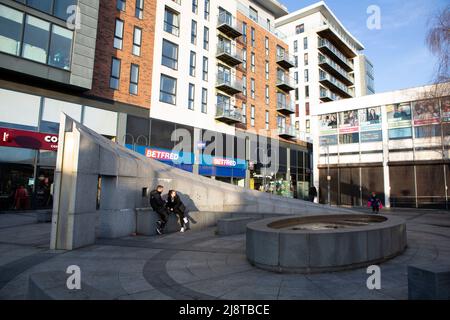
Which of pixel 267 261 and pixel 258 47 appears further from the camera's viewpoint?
pixel 258 47

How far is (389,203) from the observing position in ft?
102

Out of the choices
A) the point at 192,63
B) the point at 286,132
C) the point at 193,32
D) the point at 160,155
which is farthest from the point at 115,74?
the point at 286,132

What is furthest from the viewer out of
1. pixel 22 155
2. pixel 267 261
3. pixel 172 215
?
pixel 22 155

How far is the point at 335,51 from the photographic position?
2163 inches

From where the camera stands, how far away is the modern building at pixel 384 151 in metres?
28.8

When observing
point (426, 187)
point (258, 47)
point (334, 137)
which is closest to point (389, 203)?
point (426, 187)

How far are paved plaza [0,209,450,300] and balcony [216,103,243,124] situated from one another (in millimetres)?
21841

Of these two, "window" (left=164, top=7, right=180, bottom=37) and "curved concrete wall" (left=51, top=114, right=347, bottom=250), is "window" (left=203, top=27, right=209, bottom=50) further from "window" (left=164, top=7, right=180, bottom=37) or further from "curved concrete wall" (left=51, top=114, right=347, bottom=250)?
"curved concrete wall" (left=51, top=114, right=347, bottom=250)

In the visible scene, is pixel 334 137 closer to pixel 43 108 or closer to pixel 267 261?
pixel 43 108

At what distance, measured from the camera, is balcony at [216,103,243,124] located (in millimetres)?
30436
